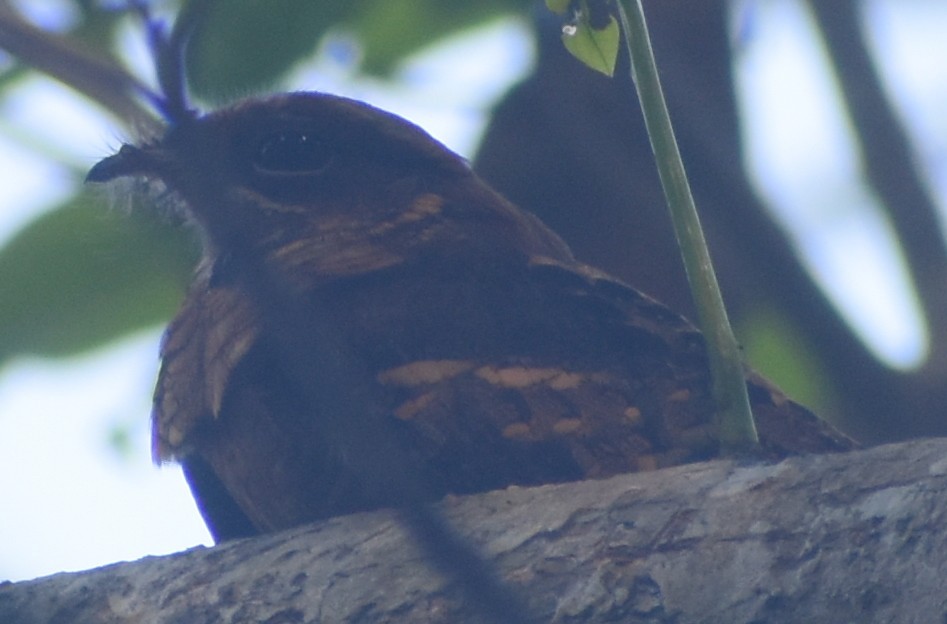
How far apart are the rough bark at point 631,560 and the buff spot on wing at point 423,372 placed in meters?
0.35

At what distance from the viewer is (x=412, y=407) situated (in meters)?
2.74

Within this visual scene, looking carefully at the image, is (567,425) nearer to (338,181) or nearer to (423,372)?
(423,372)

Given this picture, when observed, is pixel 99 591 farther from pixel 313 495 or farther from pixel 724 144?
pixel 724 144

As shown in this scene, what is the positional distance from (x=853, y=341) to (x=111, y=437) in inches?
89.2

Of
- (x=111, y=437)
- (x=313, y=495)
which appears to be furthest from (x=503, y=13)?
(x=111, y=437)

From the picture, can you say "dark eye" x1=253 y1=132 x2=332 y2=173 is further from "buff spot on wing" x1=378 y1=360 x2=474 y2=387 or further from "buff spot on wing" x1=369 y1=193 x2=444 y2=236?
"buff spot on wing" x1=378 y1=360 x2=474 y2=387

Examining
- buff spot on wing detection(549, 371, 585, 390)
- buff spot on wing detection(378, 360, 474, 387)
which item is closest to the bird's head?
buff spot on wing detection(378, 360, 474, 387)

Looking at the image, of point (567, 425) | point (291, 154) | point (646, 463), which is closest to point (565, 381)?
point (567, 425)

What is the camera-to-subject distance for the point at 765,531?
210 centimetres

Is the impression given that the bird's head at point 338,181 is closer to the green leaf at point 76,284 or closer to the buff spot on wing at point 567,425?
the green leaf at point 76,284

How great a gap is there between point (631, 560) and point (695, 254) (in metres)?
0.48

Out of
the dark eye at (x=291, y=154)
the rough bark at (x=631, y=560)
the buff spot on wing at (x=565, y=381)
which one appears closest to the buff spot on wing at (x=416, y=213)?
the dark eye at (x=291, y=154)

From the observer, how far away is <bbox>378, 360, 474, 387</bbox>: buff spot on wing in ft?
9.20

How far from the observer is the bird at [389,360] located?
271 centimetres
